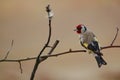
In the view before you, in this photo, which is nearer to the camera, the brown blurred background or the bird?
the bird

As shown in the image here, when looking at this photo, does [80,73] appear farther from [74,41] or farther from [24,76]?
[24,76]

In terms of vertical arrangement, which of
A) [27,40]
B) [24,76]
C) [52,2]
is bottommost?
[24,76]

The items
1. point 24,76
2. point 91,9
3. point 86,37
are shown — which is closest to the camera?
point 86,37

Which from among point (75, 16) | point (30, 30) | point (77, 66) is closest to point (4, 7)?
→ point (30, 30)

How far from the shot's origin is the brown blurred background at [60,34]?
159cm

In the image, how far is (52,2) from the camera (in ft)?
5.46

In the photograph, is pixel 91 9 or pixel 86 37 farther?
pixel 91 9

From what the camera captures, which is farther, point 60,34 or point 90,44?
point 60,34

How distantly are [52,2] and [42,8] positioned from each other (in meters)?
0.07

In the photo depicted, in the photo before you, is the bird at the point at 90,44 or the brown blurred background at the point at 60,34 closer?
the bird at the point at 90,44

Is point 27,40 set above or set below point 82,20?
below

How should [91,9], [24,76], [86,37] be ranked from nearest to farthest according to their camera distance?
[86,37] < [24,76] < [91,9]

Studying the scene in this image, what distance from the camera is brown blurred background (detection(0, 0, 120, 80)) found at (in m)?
1.59

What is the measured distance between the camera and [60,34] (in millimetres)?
1632
